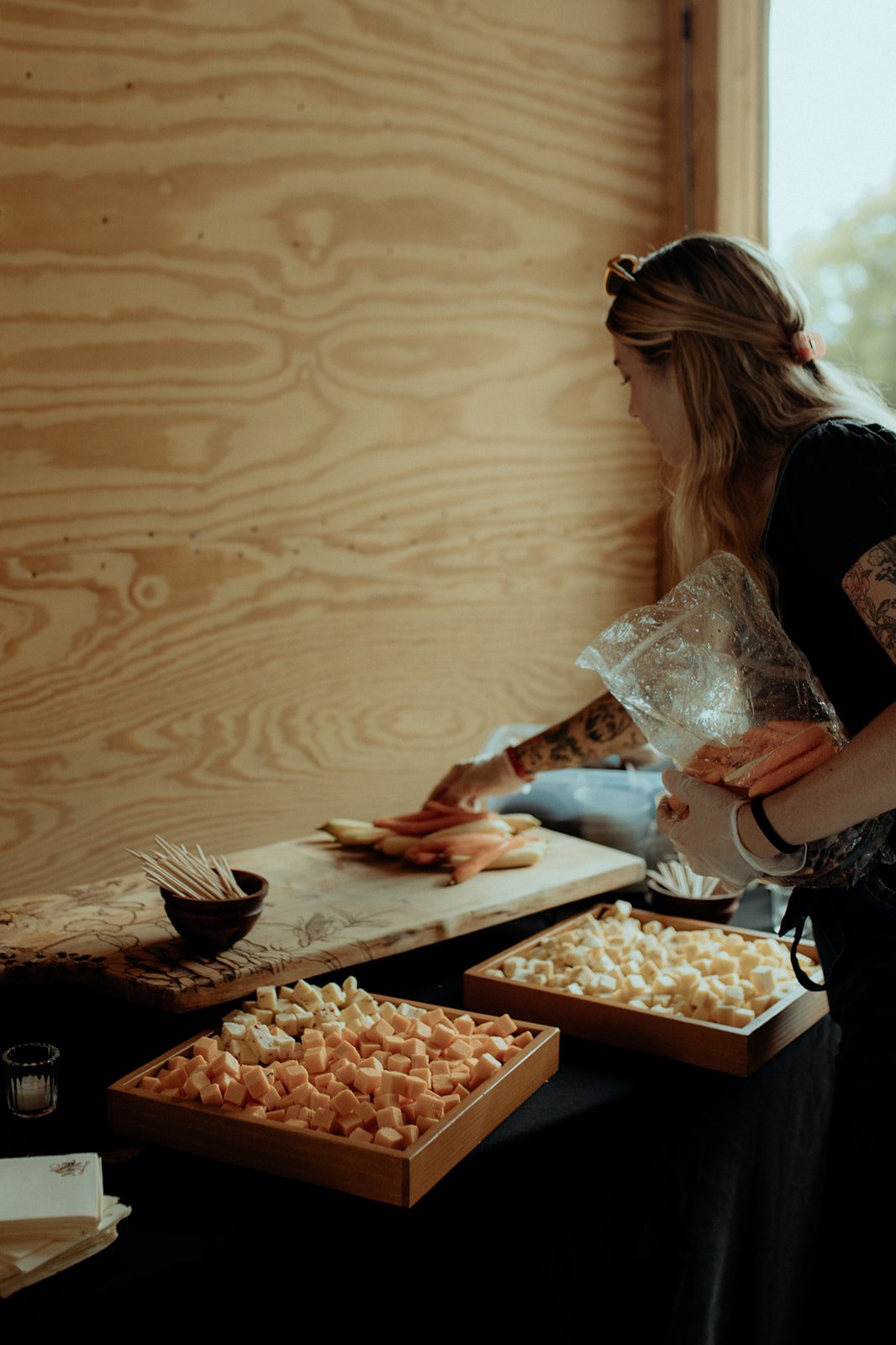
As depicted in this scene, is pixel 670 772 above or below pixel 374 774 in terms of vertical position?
above

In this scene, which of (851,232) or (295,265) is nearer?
(295,265)

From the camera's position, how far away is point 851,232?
9.80 feet

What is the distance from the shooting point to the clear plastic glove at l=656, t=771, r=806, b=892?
4.20 feet

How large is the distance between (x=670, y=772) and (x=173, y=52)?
1959 millimetres

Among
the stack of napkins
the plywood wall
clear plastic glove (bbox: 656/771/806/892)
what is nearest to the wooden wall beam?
the plywood wall

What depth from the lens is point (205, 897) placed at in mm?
1506

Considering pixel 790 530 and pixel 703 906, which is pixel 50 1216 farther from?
pixel 703 906

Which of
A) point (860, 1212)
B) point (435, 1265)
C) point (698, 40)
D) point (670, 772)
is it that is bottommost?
point (860, 1212)

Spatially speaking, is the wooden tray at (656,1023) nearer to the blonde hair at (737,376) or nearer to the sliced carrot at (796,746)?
the sliced carrot at (796,746)

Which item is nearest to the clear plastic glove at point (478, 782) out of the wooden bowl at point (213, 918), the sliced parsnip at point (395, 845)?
the sliced parsnip at point (395, 845)

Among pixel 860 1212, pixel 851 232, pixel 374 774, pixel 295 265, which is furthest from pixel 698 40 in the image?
pixel 860 1212

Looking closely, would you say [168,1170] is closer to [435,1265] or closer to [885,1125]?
[435,1265]

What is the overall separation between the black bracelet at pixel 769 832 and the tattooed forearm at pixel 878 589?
221mm

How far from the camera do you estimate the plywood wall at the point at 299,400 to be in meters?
2.34
